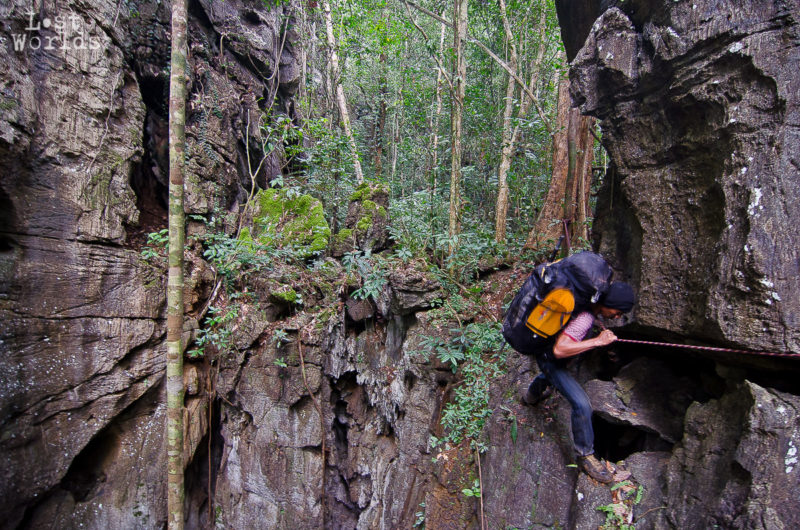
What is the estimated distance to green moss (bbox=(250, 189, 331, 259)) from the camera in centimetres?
808

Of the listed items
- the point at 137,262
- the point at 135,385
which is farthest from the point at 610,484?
the point at 137,262

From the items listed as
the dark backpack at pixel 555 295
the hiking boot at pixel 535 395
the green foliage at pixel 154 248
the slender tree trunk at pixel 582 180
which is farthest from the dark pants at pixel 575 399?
the green foliage at pixel 154 248

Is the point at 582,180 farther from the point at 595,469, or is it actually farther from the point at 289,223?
the point at 289,223

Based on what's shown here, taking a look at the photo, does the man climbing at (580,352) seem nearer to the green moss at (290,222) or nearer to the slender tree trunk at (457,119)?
the slender tree trunk at (457,119)

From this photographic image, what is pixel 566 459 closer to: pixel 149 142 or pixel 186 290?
pixel 186 290

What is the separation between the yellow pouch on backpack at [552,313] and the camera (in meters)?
3.16

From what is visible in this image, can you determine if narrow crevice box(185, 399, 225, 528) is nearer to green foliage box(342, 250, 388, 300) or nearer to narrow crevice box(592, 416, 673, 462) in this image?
green foliage box(342, 250, 388, 300)

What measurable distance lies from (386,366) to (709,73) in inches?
242

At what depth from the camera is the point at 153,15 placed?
26.3 ft

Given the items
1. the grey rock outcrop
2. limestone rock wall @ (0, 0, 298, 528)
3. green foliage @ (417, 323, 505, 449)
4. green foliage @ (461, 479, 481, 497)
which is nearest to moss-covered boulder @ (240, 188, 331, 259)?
limestone rock wall @ (0, 0, 298, 528)

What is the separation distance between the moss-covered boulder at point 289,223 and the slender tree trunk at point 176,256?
314 centimetres

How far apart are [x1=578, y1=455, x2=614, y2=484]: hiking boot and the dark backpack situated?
45.0 inches

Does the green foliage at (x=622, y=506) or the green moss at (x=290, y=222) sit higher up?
the green moss at (x=290, y=222)

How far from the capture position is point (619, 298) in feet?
10.2
